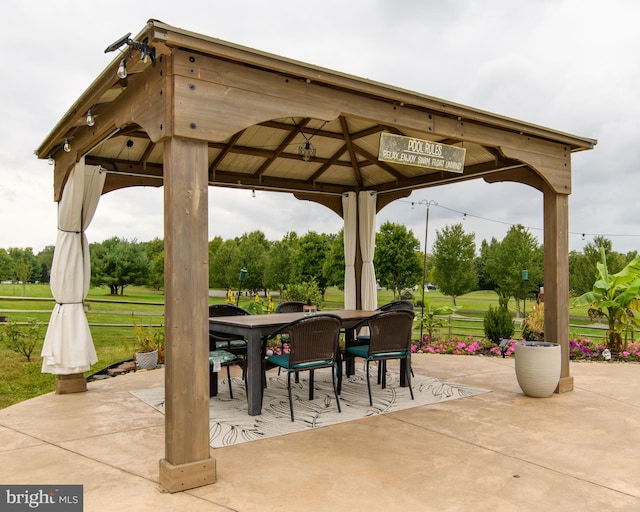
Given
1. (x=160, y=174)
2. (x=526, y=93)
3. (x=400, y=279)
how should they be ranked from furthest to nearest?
(x=400, y=279), (x=526, y=93), (x=160, y=174)

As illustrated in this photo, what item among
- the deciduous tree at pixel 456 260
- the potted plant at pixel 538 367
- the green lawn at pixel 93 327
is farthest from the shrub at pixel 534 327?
the deciduous tree at pixel 456 260

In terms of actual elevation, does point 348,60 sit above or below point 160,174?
above

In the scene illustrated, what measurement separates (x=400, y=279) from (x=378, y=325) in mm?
33467

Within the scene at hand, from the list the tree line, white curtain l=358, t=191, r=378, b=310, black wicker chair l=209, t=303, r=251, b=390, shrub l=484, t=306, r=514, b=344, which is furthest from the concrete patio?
the tree line

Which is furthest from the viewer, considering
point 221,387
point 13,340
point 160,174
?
point 13,340

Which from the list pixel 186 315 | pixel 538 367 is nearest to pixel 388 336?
pixel 538 367

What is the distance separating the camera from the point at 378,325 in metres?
5.27

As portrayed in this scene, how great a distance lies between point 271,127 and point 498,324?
222 inches

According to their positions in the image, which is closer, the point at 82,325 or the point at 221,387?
the point at 82,325

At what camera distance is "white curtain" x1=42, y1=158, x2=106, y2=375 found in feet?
18.0

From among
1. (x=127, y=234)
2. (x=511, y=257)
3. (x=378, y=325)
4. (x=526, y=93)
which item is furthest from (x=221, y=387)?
(x=127, y=234)

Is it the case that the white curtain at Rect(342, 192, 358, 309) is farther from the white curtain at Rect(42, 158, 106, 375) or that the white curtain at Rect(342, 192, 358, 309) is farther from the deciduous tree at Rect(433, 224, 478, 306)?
the deciduous tree at Rect(433, 224, 478, 306)

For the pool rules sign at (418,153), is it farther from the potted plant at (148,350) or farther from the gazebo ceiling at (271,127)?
the potted plant at (148,350)

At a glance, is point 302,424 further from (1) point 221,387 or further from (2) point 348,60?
(2) point 348,60
